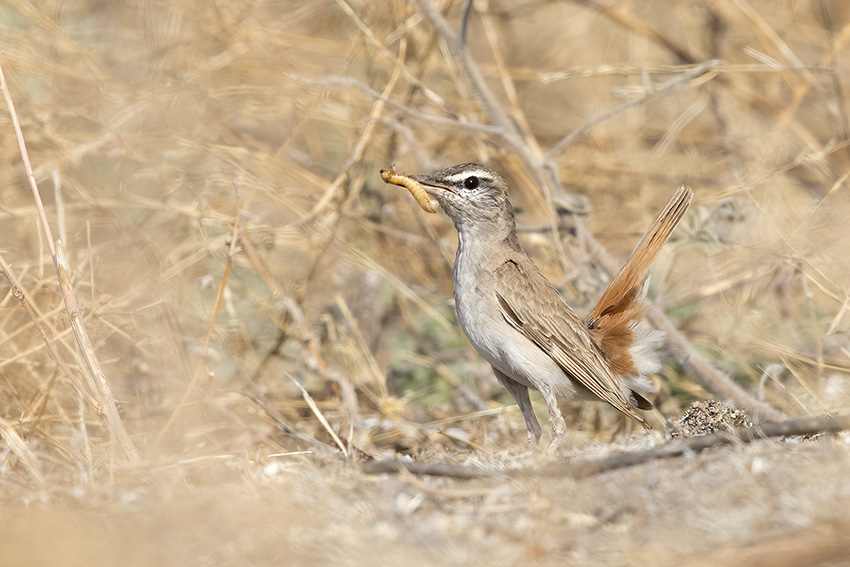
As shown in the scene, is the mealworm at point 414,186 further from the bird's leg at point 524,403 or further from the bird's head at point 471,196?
the bird's leg at point 524,403

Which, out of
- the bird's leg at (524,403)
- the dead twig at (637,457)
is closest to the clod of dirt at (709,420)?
the dead twig at (637,457)

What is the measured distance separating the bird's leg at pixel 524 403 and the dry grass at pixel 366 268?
0.27 m

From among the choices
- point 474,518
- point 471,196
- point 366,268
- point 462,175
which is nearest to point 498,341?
point 471,196

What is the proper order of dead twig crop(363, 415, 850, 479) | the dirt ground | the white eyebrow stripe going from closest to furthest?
the dirt ground < dead twig crop(363, 415, 850, 479) < the white eyebrow stripe

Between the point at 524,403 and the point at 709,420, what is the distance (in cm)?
116

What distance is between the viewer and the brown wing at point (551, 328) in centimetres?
496

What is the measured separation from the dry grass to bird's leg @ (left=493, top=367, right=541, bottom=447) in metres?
0.27

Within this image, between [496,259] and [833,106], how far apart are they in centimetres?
465

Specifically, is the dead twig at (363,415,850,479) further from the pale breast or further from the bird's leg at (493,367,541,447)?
the bird's leg at (493,367,541,447)

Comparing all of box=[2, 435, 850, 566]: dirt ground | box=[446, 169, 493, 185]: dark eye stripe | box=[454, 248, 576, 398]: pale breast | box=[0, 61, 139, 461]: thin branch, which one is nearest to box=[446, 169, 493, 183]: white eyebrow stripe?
box=[446, 169, 493, 185]: dark eye stripe

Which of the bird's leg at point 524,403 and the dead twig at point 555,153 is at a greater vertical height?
the dead twig at point 555,153

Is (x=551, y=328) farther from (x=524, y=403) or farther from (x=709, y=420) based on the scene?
(x=709, y=420)

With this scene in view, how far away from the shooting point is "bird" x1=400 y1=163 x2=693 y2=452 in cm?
493

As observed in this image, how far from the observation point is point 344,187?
7230mm
